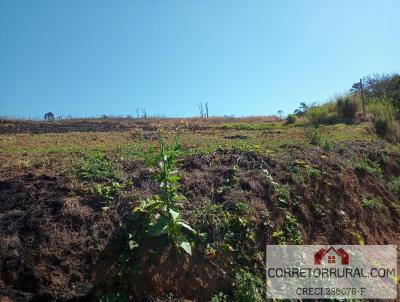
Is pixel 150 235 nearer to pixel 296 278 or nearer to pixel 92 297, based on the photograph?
pixel 92 297

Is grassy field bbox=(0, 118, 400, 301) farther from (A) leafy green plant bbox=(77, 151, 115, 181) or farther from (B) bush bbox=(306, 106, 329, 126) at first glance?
(B) bush bbox=(306, 106, 329, 126)

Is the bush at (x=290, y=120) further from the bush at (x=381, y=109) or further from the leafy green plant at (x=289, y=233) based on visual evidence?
the leafy green plant at (x=289, y=233)

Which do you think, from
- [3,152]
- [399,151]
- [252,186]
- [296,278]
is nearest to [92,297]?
[296,278]

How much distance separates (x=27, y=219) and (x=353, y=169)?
654 cm

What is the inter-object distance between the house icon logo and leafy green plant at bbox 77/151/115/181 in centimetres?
316

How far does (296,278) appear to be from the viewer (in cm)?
577

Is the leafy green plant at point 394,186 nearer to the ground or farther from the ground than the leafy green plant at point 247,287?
farther from the ground

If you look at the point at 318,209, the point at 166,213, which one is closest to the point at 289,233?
the point at 318,209

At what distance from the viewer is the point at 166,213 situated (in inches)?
210

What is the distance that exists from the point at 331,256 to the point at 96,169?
3671 mm

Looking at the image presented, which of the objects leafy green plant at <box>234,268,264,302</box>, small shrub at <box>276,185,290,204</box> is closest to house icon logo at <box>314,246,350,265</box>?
small shrub at <box>276,185,290,204</box>

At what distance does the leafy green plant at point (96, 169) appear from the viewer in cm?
640

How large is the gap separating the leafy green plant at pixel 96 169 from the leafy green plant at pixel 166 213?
103 cm

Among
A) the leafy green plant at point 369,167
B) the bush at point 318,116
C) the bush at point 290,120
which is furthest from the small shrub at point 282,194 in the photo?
the bush at point 290,120
